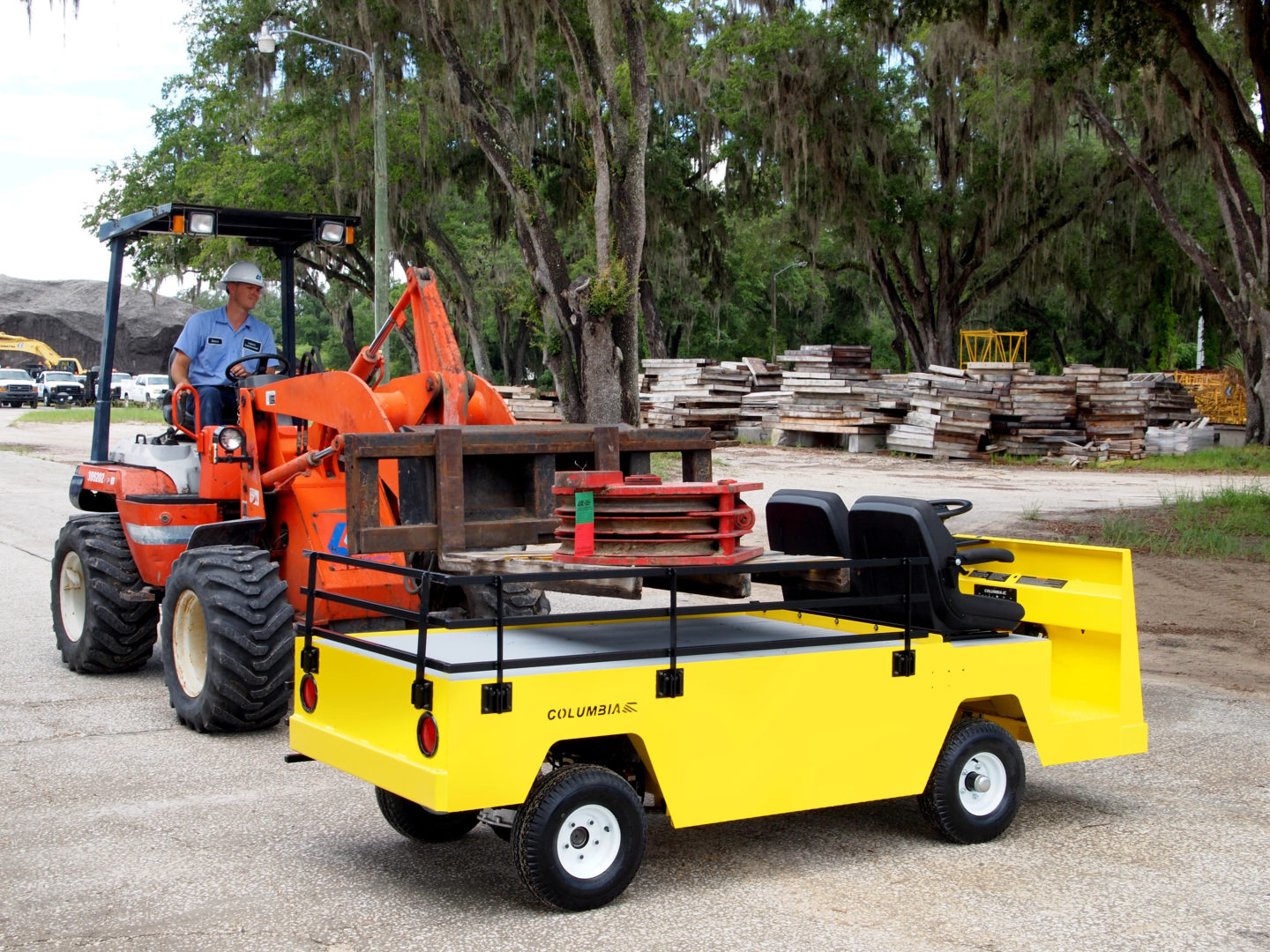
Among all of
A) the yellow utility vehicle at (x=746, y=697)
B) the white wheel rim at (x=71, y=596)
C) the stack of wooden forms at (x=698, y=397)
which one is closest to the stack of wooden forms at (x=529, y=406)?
the stack of wooden forms at (x=698, y=397)

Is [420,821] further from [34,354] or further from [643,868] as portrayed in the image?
[34,354]

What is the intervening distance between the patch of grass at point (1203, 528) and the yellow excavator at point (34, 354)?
191ft

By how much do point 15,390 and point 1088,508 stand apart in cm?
4974

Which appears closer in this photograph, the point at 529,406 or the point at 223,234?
the point at 223,234

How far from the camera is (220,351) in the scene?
8.52m

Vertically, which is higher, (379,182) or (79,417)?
(379,182)

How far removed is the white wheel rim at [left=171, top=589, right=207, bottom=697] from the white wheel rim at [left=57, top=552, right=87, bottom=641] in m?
1.95

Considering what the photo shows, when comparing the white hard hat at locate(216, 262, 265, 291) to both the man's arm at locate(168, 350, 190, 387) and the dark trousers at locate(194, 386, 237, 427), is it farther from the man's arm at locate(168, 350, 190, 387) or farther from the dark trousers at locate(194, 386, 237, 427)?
the dark trousers at locate(194, 386, 237, 427)

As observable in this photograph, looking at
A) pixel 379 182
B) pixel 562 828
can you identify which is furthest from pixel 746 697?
pixel 379 182

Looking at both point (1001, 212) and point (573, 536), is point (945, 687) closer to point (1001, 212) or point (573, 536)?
point (573, 536)

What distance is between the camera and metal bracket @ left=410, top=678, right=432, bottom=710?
4422mm

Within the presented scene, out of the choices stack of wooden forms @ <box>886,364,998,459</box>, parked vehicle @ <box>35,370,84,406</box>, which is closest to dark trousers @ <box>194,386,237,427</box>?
stack of wooden forms @ <box>886,364,998,459</box>

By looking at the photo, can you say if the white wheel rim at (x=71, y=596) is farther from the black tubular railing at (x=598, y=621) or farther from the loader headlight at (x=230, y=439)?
the black tubular railing at (x=598, y=621)

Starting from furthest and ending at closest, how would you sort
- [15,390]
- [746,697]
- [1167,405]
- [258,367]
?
[15,390]
[1167,405]
[258,367]
[746,697]
